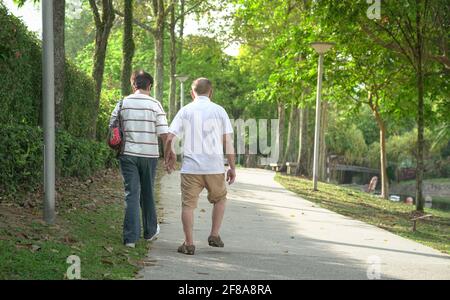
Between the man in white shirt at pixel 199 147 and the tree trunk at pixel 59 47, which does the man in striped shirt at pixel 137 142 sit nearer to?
the man in white shirt at pixel 199 147

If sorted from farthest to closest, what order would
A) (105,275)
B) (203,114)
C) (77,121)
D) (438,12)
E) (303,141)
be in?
(303,141), (438,12), (77,121), (203,114), (105,275)

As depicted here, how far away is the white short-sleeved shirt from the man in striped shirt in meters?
0.27

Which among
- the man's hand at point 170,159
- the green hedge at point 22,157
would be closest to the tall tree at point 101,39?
the green hedge at point 22,157

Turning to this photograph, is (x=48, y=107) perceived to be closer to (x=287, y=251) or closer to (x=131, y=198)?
(x=131, y=198)

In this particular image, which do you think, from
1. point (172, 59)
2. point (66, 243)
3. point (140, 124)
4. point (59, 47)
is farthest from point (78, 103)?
point (172, 59)

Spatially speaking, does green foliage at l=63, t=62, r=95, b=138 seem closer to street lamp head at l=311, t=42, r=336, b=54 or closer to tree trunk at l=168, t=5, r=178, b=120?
street lamp head at l=311, t=42, r=336, b=54

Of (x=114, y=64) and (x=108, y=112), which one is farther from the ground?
(x=114, y=64)

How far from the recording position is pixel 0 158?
345 inches

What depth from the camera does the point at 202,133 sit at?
7285 mm

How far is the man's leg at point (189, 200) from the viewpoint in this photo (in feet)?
24.2

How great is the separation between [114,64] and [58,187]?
34.2 m

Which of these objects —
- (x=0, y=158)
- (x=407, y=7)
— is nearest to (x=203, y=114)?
(x=0, y=158)

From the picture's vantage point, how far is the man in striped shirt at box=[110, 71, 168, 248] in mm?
7453

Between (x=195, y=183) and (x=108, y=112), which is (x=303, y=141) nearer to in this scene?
(x=108, y=112)
